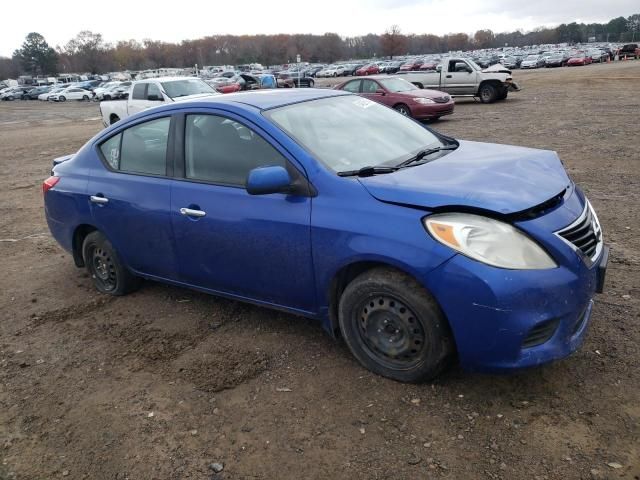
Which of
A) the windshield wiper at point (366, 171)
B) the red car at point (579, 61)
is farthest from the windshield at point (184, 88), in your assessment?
the red car at point (579, 61)

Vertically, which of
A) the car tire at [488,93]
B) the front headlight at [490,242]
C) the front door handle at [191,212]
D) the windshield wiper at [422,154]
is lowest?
the car tire at [488,93]

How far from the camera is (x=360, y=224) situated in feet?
9.95

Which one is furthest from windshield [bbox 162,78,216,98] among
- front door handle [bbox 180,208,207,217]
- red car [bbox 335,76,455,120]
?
front door handle [bbox 180,208,207,217]

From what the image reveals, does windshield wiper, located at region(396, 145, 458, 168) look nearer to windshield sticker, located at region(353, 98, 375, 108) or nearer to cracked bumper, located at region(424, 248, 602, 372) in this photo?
windshield sticker, located at region(353, 98, 375, 108)

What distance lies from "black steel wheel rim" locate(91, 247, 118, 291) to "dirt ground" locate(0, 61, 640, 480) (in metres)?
0.16

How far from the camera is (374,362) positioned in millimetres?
3242

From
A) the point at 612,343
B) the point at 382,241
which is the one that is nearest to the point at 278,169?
the point at 382,241

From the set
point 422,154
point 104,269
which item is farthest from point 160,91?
point 422,154

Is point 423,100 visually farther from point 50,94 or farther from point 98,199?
point 50,94

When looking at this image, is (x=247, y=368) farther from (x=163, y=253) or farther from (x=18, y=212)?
(x=18, y=212)

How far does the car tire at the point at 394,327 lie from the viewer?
9.61 ft

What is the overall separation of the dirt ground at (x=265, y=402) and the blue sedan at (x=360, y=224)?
29 cm

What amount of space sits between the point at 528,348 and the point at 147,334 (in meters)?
2.67

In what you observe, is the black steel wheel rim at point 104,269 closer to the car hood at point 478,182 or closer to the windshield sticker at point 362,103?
the windshield sticker at point 362,103
